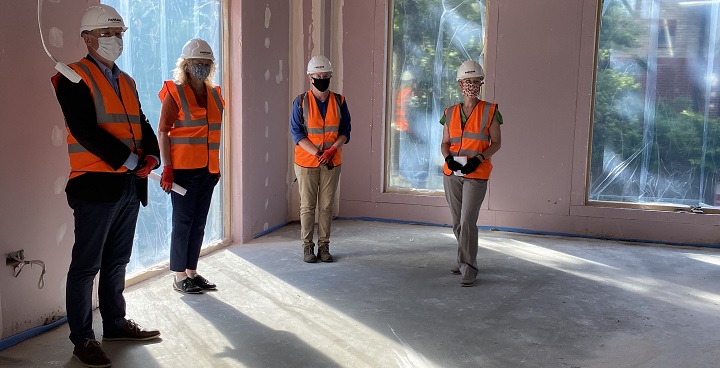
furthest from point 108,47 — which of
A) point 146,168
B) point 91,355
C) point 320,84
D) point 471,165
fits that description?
point 471,165

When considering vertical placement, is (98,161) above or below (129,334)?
above

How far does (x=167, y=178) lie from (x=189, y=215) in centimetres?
31

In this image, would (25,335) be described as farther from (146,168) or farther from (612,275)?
(612,275)

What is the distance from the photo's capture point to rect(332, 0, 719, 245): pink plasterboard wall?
5973 millimetres

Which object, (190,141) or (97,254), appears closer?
(97,254)

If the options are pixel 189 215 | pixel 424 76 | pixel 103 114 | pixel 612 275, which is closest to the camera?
pixel 103 114

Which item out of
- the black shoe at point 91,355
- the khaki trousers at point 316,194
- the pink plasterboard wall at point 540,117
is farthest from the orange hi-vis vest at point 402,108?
the black shoe at point 91,355

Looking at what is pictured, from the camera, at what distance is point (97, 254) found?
120 inches

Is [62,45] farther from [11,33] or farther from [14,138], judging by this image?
[14,138]

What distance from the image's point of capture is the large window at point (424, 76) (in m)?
6.40

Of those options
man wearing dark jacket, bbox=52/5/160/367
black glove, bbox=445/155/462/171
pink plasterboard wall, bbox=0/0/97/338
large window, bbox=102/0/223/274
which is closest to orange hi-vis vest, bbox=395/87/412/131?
black glove, bbox=445/155/462/171

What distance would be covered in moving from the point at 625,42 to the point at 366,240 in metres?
3.02

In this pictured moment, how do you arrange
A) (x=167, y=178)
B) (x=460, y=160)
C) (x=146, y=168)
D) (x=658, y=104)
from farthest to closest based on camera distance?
(x=658, y=104) → (x=460, y=160) → (x=167, y=178) → (x=146, y=168)

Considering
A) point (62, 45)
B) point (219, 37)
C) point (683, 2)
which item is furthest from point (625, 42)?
point (62, 45)
